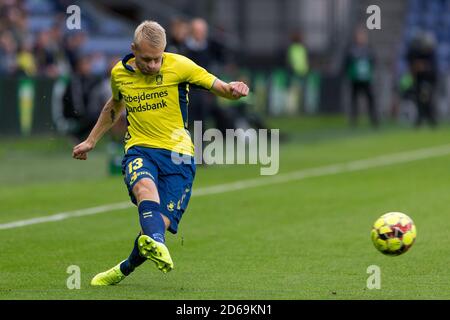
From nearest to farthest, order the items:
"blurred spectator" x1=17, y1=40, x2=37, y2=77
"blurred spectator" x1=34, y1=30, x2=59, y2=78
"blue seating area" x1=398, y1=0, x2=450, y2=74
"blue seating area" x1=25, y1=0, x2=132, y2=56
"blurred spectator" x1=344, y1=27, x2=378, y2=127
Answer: "blurred spectator" x1=17, y1=40, x2=37, y2=77 → "blurred spectator" x1=34, y1=30, x2=59, y2=78 → "blurred spectator" x1=344, y1=27, x2=378, y2=127 → "blue seating area" x1=25, y1=0, x2=132, y2=56 → "blue seating area" x1=398, y1=0, x2=450, y2=74

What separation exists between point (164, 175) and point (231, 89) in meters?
0.80

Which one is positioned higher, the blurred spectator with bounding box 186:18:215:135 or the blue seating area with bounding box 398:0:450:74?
the blue seating area with bounding box 398:0:450:74

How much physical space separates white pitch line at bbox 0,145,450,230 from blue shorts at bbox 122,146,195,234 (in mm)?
3864

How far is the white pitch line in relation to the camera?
13953 millimetres

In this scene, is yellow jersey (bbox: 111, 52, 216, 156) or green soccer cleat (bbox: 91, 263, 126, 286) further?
yellow jersey (bbox: 111, 52, 216, 156)

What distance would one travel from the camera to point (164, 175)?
31.0ft

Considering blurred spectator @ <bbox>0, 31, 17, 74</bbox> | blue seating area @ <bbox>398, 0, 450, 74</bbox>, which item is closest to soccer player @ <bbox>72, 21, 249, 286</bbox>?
blurred spectator @ <bbox>0, 31, 17, 74</bbox>

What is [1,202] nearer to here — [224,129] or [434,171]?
[434,171]

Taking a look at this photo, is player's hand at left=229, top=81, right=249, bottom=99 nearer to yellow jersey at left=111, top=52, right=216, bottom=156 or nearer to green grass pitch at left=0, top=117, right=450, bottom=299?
yellow jersey at left=111, top=52, right=216, bottom=156

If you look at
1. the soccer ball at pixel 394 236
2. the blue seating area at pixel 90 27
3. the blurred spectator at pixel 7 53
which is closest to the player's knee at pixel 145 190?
the soccer ball at pixel 394 236

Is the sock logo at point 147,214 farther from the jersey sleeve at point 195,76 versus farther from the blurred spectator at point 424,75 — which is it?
the blurred spectator at point 424,75

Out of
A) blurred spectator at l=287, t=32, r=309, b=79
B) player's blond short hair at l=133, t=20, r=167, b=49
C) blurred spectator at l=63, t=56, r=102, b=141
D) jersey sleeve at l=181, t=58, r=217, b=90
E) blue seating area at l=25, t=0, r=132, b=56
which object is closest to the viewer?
player's blond short hair at l=133, t=20, r=167, b=49

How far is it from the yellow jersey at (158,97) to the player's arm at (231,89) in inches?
3.6

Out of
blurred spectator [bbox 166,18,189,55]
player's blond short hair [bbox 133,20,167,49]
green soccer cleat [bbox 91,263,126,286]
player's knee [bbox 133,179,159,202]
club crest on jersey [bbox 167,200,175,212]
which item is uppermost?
blurred spectator [bbox 166,18,189,55]
